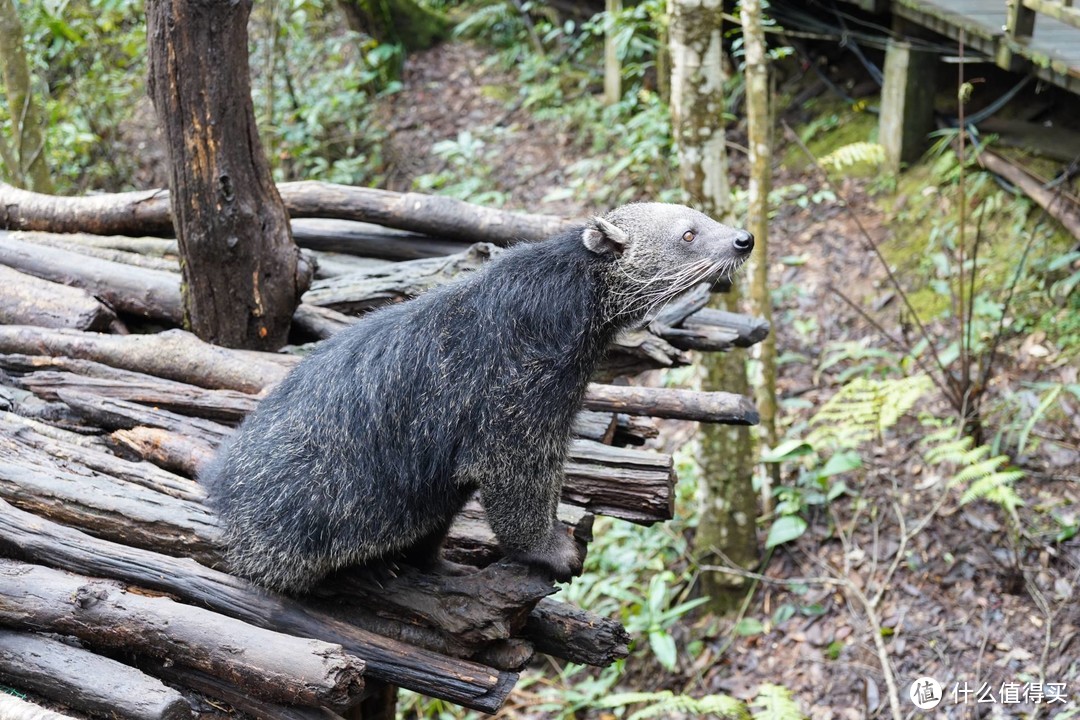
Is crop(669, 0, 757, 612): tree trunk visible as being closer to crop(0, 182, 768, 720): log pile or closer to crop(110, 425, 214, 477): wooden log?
crop(0, 182, 768, 720): log pile

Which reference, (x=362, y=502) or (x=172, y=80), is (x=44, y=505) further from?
(x=172, y=80)

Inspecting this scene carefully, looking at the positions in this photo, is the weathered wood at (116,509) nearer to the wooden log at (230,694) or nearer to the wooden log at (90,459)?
the wooden log at (90,459)

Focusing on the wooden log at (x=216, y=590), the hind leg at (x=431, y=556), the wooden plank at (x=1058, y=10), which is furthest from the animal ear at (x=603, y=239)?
the wooden plank at (x=1058, y=10)

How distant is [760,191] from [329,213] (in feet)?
10.2

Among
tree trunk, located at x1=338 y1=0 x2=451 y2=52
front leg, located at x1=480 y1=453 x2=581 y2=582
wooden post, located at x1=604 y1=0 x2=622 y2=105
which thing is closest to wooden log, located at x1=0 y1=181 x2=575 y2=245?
front leg, located at x1=480 y1=453 x2=581 y2=582

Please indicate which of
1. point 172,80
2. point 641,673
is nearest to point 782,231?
point 641,673

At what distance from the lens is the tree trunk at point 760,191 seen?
21.6 feet

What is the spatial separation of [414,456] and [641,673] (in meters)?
4.42

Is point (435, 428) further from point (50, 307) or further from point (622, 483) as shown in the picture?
point (50, 307)

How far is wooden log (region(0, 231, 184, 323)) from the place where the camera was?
5.36 meters

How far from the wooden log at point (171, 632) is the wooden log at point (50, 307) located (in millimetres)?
2157

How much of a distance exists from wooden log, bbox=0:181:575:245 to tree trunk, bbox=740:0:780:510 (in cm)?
180

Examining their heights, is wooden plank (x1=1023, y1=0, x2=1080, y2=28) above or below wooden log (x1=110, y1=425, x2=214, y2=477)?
above

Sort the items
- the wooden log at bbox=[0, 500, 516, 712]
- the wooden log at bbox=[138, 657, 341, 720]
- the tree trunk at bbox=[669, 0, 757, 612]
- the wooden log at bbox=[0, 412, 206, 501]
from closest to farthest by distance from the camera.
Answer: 1. the wooden log at bbox=[138, 657, 341, 720]
2. the wooden log at bbox=[0, 500, 516, 712]
3. the wooden log at bbox=[0, 412, 206, 501]
4. the tree trunk at bbox=[669, 0, 757, 612]
